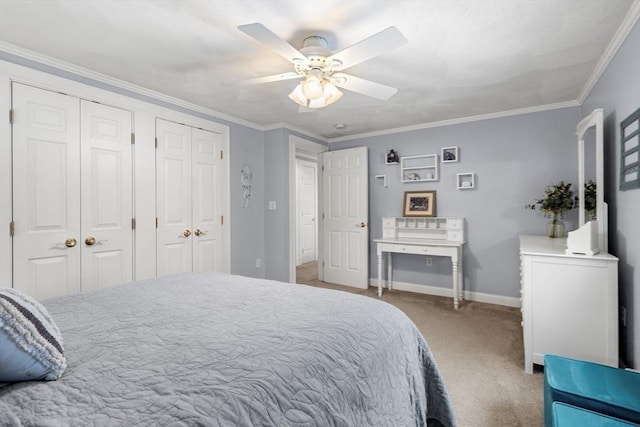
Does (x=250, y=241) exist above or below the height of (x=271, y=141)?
below

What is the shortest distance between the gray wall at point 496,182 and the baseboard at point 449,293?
0.05 meters

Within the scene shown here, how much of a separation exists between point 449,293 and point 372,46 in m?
3.39

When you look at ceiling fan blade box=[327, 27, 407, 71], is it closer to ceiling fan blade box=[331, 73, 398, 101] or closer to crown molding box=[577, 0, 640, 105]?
ceiling fan blade box=[331, 73, 398, 101]

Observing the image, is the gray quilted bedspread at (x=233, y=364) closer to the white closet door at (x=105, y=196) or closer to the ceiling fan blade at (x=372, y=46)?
the white closet door at (x=105, y=196)

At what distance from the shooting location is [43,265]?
239 centimetres

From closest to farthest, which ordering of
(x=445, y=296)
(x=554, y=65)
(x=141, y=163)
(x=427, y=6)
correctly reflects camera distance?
(x=427, y=6) → (x=554, y=65) → (x=141, y=163) → (x=445, y=296)

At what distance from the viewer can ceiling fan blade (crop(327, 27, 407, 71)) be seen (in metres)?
1.59

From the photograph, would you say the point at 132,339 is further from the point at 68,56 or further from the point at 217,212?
the point at 217,212

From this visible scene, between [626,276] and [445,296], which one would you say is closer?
[626,276]

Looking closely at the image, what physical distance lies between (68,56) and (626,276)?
13.7 ft

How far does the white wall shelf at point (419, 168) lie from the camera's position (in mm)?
4204

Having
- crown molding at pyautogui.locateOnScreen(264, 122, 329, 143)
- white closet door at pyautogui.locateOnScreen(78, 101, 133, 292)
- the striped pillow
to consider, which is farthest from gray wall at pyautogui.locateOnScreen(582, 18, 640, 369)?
white closet door at pyautogui.locateOnScreen(78, 101, 133, 292)

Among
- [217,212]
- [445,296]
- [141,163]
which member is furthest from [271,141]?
[445,296]

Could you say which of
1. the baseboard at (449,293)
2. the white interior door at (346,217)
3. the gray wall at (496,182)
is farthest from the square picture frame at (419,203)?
the baseboard at (449,293)
